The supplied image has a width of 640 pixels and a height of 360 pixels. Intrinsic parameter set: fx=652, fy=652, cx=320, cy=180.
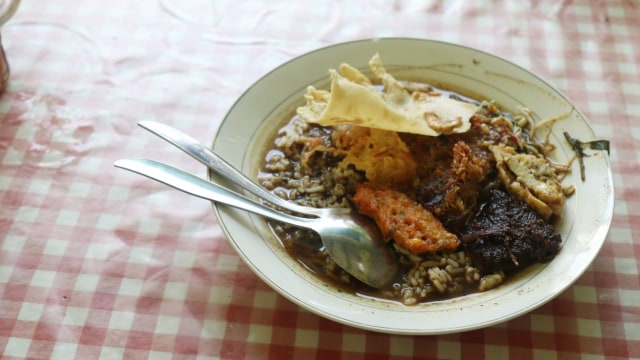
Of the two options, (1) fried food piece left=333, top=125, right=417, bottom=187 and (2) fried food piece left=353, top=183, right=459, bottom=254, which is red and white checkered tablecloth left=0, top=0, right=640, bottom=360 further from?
(1) fried food piece left=333, top=125, right=417, bottom=187

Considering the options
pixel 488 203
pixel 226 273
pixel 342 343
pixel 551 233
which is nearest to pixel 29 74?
pixel 226 273

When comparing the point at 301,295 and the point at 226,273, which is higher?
the point at 301,295

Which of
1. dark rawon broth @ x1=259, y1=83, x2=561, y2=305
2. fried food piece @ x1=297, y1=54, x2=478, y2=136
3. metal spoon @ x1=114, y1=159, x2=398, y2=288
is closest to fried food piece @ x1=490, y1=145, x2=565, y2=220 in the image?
dark rawon broth @ x1=259, y1=83, x2=561, y2=305

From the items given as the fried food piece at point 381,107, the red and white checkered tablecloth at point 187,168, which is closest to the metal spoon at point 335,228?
the red and white checkered tablecloth at point 187,168

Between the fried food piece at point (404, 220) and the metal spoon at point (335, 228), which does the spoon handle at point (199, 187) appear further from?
the fried food piece at point (404, 220)

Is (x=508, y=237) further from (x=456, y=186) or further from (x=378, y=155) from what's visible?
(x=378, y=155)

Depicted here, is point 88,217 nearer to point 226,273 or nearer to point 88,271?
point 88,271
